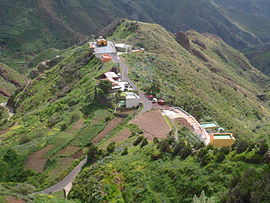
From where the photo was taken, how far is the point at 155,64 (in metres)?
81.6

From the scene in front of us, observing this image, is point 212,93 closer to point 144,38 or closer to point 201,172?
point 144,38

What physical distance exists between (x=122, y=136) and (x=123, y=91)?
16114 millimetres

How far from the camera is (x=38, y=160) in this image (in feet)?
133

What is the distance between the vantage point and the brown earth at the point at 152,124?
138 ft

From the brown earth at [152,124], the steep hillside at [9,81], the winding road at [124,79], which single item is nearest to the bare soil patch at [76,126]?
the brown earth at [152,124]

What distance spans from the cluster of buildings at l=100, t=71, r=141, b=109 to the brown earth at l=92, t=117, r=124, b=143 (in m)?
4.28

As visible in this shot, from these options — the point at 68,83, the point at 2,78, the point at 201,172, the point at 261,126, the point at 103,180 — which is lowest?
the point at 2,78

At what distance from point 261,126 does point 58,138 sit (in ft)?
200

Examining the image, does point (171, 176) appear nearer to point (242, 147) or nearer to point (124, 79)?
point (242, 147)

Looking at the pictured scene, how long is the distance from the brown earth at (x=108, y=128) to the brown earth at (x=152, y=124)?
2686 millimetres

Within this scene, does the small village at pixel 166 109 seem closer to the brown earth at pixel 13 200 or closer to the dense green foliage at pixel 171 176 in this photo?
the dense green foliage at pixel 171 176

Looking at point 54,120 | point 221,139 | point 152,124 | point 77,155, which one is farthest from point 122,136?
point 54,120

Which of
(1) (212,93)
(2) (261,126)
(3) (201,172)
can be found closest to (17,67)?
(1) (212,93)

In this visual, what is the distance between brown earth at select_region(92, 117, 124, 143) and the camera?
43506 millimetres
